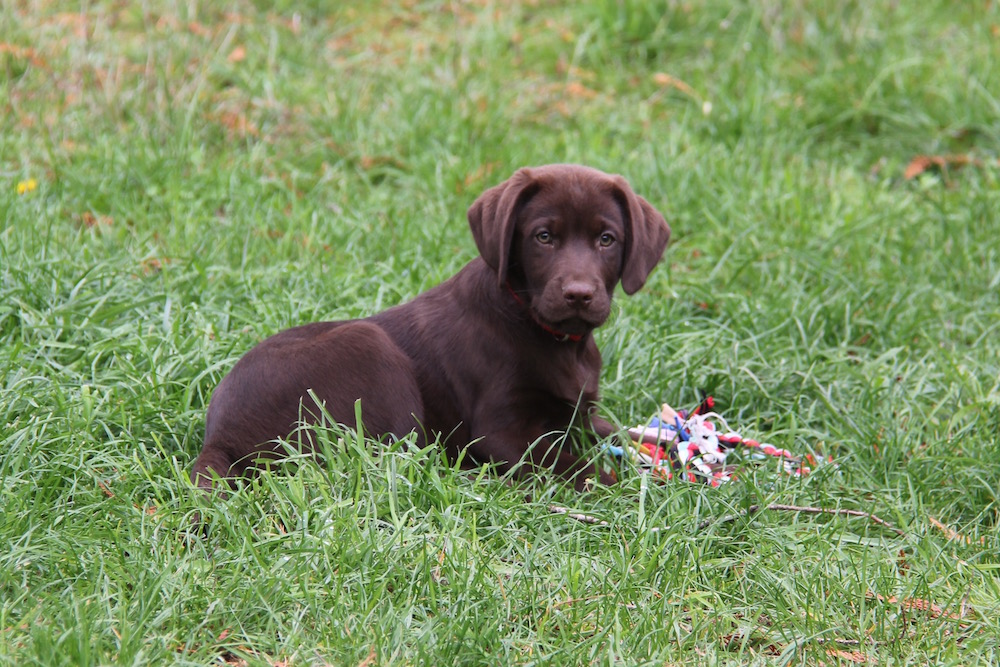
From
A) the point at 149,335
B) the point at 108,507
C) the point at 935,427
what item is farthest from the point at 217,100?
the point at 935,427

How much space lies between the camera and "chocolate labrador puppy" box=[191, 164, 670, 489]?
11.1 ft

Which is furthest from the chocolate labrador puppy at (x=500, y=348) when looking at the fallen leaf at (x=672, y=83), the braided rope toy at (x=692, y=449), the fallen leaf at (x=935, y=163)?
the fallen leaf at (x=672, y=83)

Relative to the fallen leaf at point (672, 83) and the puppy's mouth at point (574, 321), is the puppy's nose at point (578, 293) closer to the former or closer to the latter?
the puppy's mouth at point (574, 321)

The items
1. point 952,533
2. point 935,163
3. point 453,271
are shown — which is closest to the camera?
point 952,533

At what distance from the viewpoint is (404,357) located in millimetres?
3617

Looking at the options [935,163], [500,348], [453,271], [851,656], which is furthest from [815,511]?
[935,163]

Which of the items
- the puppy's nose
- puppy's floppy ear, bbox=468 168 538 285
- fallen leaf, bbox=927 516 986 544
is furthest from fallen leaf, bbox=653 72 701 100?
fallen leaf, bbox=927 516 986 544

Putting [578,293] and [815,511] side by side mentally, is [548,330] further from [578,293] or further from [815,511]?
[815,511]

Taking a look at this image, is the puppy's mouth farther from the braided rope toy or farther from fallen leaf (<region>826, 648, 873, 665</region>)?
fallen leaf (<region>826, 648, 873, 665</region>)

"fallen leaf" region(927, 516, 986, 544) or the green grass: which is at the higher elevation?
the green grass

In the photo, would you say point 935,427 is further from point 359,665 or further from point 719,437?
point 359,665

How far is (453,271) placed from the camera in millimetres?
4785

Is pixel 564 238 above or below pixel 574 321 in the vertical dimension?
above

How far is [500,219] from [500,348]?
16.3 inches
